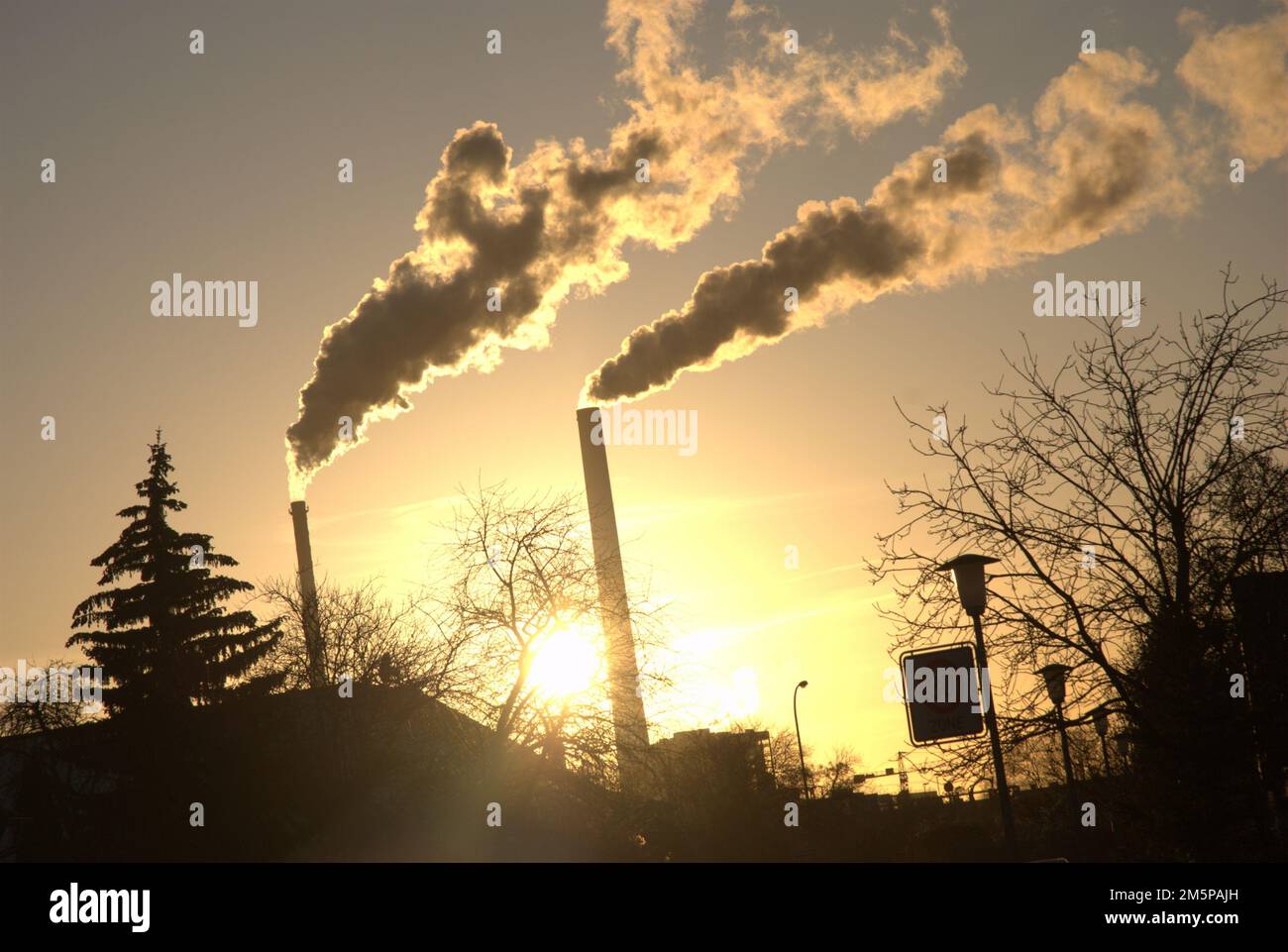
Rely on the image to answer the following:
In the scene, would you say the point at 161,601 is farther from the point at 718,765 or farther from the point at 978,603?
the point at 978,603

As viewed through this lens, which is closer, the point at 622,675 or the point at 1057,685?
the point at 1057,685

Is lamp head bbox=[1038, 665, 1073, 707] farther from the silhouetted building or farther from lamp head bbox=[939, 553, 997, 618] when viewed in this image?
the silhouetted building

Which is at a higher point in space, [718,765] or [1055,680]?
[1055,680]

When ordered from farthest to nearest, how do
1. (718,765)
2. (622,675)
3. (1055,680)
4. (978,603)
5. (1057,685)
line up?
(718,765) < (622,675) < (1057,685) < (1055,680) < (978,603)

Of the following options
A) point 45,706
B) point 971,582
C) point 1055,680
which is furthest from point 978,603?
point 45,706

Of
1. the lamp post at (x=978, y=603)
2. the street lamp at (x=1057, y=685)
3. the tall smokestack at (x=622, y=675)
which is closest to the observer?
the lamp post at (x=978, y=603)

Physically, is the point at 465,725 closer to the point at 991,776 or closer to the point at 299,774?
the point at 299,774

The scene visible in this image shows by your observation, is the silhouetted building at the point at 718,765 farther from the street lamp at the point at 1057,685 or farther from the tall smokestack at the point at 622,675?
the street lamp at the point at 1057,685

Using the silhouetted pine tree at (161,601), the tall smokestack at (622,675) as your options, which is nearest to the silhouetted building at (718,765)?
the tall smokestack at (622,675)

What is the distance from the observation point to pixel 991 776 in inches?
500

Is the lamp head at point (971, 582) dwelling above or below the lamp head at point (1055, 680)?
above

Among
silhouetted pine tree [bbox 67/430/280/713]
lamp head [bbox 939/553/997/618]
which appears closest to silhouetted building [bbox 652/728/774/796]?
silhouetted pine tree [bbox 67/430/280/713]

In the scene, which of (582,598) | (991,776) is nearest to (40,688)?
(582,598)
